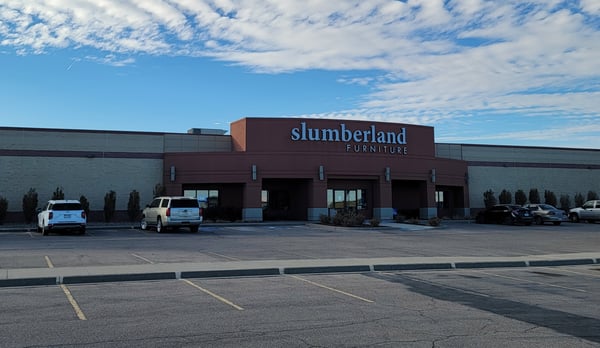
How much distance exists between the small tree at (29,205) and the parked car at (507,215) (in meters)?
29.5

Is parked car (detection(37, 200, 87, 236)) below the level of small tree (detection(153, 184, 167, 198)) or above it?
below

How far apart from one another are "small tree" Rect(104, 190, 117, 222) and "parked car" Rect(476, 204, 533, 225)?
2513 cm

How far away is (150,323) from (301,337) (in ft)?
7.25

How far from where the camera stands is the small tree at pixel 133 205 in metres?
35.7

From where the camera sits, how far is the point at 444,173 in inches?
1709

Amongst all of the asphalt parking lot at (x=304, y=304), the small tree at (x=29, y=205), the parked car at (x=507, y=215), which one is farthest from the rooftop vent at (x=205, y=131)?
the asphalt parking lot at (x=304, y=304)

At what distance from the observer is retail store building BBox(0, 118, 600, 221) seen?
1399 inches

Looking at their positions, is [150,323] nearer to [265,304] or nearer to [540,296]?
[265,304]

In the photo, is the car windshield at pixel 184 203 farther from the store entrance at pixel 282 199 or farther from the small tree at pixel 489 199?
the small tree at pixel 489 199

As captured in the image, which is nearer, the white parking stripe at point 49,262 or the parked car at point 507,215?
the white parking stripe at point 49,262

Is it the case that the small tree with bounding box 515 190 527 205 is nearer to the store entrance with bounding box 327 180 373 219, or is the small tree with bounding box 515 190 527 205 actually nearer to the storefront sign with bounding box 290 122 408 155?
the storefront sign with bounding box 290 122 408 155

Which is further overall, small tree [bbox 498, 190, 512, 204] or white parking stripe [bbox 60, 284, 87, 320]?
small tree [bbox 498, 190, 512, 204]

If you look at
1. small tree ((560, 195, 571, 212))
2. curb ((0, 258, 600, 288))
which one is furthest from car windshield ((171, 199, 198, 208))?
small tree ((560, 195, 571, 212))

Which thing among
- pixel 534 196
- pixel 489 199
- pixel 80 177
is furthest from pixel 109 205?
pixel 534 196
